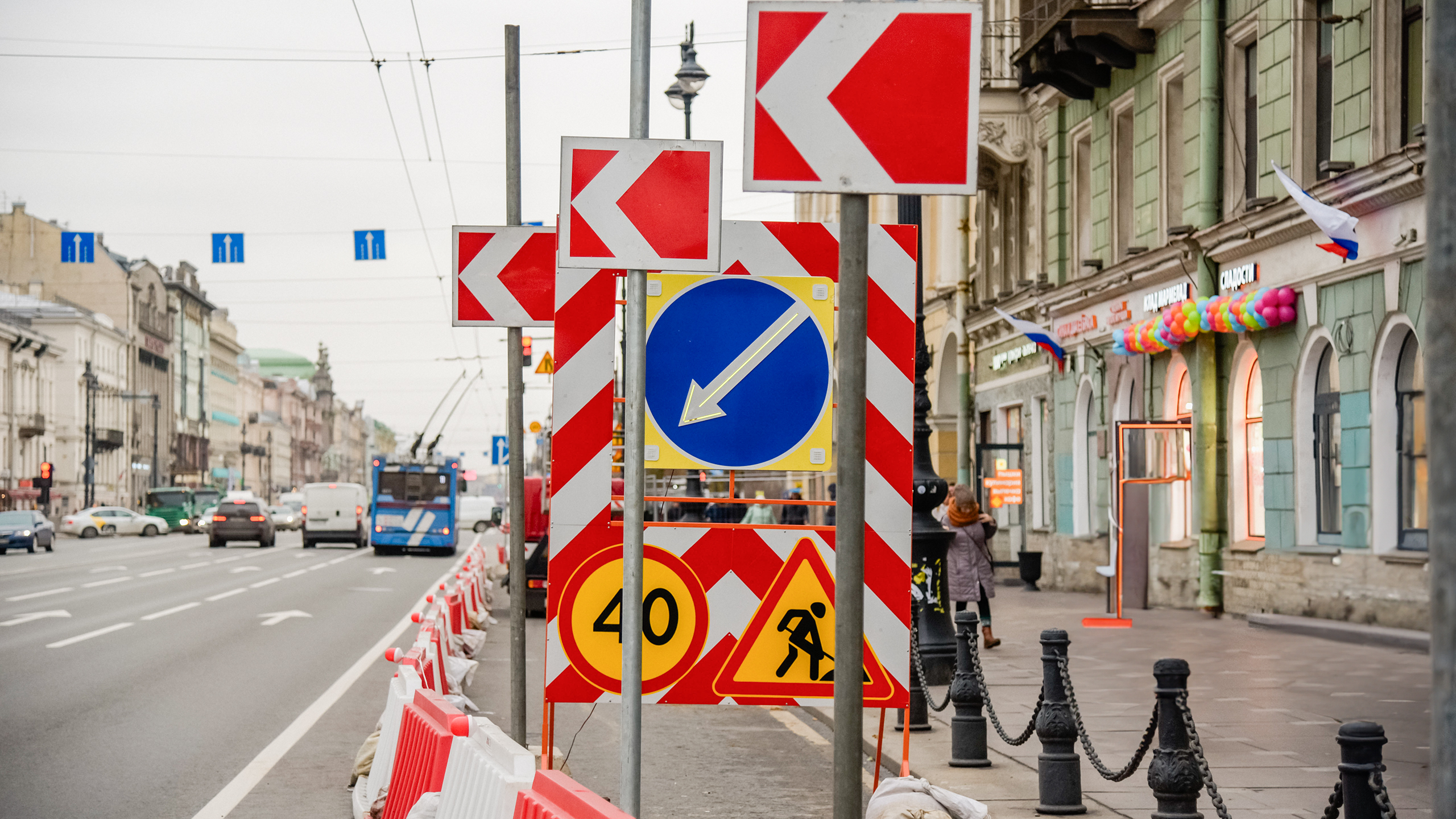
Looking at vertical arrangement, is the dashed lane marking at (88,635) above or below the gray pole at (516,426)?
below

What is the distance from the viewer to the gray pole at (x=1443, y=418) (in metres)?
2.08

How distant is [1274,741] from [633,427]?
19.2ft

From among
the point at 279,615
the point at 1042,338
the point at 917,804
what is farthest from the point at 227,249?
the point at 917,804

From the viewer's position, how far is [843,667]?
3.90 metres

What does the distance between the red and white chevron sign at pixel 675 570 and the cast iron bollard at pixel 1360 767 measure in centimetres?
217

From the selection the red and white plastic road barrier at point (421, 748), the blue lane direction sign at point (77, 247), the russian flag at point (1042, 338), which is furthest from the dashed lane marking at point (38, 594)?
the red and white plastic road barrier at point (421, 748)

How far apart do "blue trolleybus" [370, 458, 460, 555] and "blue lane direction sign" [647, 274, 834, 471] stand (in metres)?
41.1

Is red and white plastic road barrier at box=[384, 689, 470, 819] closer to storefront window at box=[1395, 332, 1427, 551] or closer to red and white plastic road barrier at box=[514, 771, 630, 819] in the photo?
red and white plastic road barrier at box=[514, 771, 630, 819]

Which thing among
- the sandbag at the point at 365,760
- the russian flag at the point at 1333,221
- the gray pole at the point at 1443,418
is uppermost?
the russian flag at the point at 1333,221

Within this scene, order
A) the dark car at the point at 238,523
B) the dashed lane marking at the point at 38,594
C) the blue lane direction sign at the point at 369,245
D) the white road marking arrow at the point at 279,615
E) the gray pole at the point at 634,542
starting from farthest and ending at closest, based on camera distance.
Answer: the dark car at the point at 238,523 < the blue lane direction sign at the point at 369,245 < the dashed lane marking at the point at 38,594 < the white road marking arrow at the point at 279,615 < the gray pole at the point at 634,542

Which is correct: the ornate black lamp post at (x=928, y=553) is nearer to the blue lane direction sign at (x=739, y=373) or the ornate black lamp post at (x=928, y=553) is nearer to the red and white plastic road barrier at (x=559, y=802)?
the blue lane direction sign at (x=739, y=373)

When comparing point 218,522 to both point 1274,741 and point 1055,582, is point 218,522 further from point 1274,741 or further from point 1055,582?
point 1274,741

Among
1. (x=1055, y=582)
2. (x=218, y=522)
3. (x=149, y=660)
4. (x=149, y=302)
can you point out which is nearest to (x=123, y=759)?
(x=149, y=660)

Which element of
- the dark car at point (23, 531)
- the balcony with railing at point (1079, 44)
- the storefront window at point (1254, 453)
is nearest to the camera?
the storefront window at point (1254, 453)
